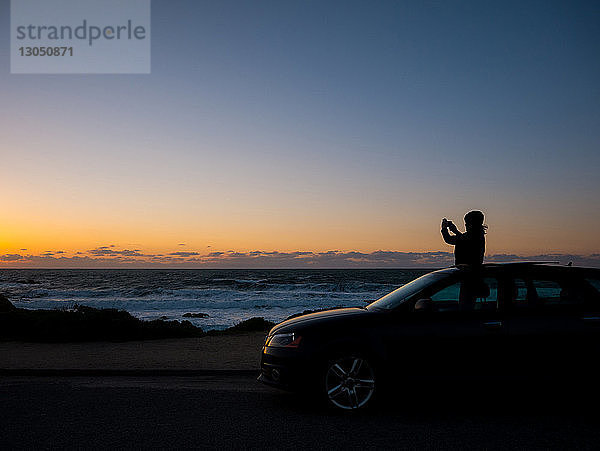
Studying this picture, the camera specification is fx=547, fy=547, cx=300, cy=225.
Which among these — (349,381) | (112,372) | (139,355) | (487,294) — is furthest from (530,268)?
(139,355)

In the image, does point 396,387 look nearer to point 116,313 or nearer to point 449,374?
point 449,374

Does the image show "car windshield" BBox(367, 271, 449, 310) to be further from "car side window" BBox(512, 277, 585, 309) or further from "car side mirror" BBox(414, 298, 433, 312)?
"car side window" BBox(512, 277, 585, 309)

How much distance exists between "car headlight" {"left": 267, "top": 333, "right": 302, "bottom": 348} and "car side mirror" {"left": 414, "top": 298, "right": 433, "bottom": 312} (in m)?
1.27

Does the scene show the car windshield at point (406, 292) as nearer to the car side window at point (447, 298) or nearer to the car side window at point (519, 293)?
the car side window at point (447, 298)

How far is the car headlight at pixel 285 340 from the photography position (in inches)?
228

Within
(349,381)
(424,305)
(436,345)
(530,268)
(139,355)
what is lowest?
(139,355)

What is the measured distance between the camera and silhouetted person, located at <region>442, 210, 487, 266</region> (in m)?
7.49

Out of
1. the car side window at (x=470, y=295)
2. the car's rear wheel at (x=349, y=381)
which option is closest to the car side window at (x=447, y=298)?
the car side window at (x=470, y=295)

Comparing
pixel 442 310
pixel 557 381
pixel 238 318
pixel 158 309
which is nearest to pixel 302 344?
pixel 442 310

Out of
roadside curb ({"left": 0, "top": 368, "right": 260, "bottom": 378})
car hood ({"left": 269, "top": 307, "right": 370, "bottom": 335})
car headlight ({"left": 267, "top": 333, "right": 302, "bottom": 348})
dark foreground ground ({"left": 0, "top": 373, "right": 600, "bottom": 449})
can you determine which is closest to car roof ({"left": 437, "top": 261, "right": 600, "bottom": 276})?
car hood ({"left": 269, "top": 307, "right": 370, "bottom": 335})

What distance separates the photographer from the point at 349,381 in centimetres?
569

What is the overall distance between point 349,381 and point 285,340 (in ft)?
2.65

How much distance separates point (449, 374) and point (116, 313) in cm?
985

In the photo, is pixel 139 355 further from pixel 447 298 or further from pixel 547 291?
pixel 547 291
